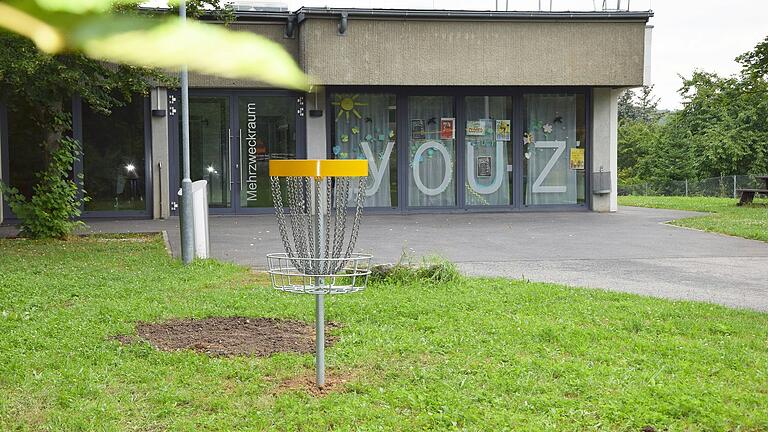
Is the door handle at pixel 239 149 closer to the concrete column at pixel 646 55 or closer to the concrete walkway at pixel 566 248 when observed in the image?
the concrete walkway at pixel 566 248

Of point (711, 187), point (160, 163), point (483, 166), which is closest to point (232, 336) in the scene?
point (160, 163)

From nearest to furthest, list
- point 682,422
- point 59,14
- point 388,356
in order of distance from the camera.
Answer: point 59,14, point 682,422, point 388,356

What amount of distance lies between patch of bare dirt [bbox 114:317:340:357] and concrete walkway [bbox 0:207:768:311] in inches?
122

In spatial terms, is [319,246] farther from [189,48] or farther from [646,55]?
[646,55]

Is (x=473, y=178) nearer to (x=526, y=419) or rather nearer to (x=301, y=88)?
(x=526, y=419)

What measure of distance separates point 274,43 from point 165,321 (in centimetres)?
661

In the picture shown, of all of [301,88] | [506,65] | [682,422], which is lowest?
[682,422]

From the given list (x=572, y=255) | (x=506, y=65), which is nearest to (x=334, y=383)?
(x=572, y=255)

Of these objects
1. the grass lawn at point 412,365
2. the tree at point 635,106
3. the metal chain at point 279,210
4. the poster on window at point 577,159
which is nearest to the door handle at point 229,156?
the poster on window at point 577,159

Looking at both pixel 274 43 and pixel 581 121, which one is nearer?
pixel 274 43

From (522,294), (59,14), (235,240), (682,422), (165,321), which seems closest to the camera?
(59,14)

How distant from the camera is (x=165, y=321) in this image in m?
7.04

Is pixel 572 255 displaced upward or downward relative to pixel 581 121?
downward

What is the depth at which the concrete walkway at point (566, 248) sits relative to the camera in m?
9.72
